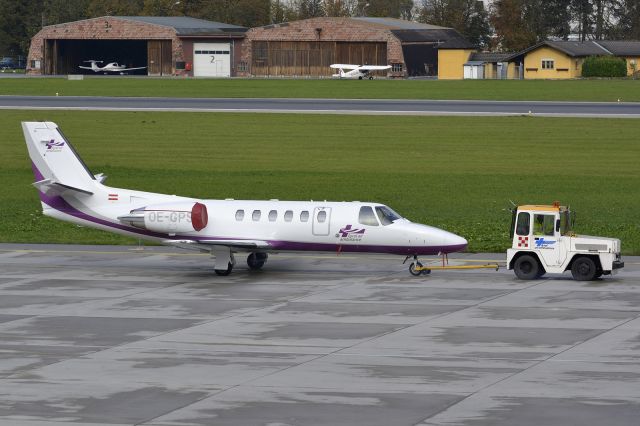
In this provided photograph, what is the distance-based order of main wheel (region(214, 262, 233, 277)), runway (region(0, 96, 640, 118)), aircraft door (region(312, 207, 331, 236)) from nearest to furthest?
aircraft door (region(312, 207, 331, 236)) < main wheel (region(214, 262, 233, 277)) < runway (region(0, 96, 640, 118))

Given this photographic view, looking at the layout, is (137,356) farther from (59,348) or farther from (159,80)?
(159,80)

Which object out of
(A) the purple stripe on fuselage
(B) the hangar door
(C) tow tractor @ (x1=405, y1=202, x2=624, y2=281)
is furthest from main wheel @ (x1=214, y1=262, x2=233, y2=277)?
(B) the hangar door

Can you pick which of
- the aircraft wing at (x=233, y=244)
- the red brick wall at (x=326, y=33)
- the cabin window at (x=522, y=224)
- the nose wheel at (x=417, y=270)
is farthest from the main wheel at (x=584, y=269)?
the red brick wall at (x=326, y=33)

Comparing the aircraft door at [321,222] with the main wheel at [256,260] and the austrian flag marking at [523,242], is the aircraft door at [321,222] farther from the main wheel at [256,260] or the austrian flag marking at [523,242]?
the austrian flag marking at [523,242]

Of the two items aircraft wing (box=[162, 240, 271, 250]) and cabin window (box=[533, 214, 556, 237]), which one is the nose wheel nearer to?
cabin window (box=[533, 214, 556, 237])

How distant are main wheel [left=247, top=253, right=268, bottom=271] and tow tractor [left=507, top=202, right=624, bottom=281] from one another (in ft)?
26.5

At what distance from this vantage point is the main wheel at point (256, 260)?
41406mm

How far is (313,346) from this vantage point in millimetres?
28578

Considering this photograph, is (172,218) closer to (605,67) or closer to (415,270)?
(415,270)

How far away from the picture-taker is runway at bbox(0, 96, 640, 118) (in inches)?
3984

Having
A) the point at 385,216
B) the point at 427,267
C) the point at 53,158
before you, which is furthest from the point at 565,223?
the point at 53,158

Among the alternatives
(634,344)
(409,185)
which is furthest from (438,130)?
(634,344)

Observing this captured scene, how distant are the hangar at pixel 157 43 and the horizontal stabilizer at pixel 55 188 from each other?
147585mm

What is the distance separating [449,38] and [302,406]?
175063mm
